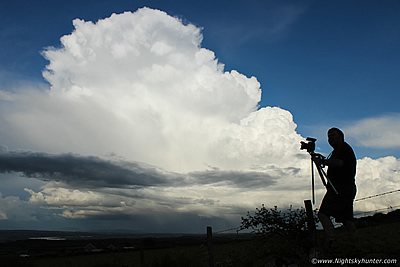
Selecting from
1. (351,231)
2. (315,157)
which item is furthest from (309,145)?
(351,231)

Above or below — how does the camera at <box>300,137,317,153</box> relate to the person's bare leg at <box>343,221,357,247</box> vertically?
above

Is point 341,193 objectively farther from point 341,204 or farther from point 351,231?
point 351,231

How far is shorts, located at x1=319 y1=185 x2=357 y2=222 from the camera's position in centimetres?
566

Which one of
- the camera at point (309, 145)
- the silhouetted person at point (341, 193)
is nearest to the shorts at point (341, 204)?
the silhouetted person at point (341, 193)

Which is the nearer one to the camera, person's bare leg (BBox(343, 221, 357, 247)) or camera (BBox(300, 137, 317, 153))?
person's bare leg (BBox(343, 221, 357, 247))

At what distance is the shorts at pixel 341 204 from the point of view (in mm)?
5664

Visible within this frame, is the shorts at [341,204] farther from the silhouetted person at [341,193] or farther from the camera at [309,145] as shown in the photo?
the camera at [309,145]

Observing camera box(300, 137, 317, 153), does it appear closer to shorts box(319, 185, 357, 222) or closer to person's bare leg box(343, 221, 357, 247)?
shorts box(319, 185, 357, 222)

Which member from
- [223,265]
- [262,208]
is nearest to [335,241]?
[262,208]

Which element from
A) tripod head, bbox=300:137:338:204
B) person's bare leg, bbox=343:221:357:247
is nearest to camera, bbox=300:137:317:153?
tripod head, bbox=300:137:338:204

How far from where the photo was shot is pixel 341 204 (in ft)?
18.6

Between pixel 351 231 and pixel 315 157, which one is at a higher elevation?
pixel 315 157

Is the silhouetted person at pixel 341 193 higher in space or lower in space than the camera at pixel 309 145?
lower

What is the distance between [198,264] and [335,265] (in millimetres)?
4861
